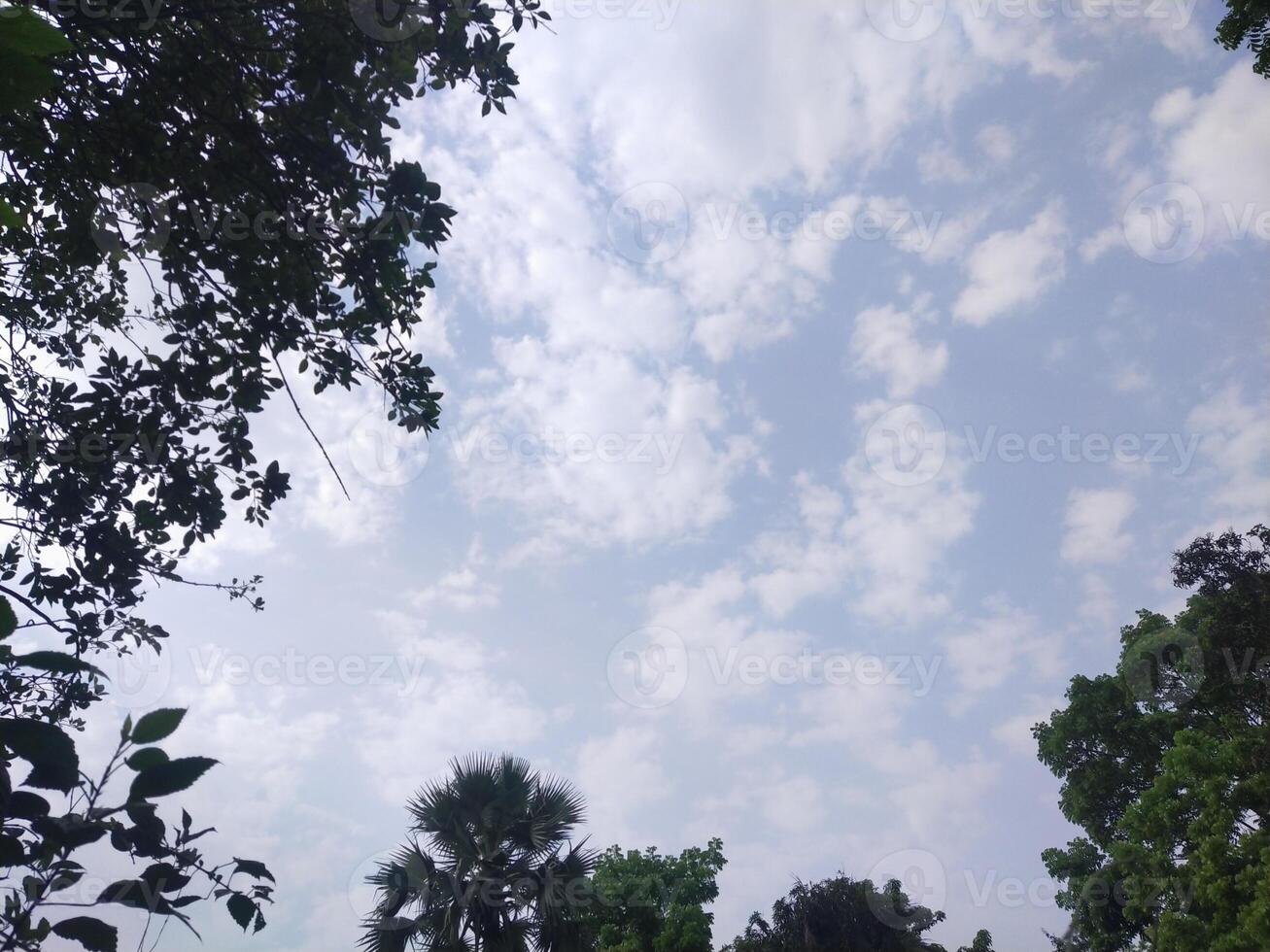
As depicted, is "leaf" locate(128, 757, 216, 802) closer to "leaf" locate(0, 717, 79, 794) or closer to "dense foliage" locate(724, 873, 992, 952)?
"leaf" locate(0, 717, 79, 794)

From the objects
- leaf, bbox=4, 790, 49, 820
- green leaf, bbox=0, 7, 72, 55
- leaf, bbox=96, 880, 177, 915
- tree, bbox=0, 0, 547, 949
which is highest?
tree, bbox=0, 0, 547, 949

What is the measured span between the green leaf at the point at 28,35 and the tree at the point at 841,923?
22.4m

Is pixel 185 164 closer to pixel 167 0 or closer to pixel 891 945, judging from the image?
pixel 167 0

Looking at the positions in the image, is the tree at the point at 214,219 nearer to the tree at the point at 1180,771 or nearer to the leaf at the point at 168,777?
the leaf at the point at 168,777

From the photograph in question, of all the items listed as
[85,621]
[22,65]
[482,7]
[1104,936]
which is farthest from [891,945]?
[22,65]

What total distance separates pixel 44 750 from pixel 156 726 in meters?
0.16

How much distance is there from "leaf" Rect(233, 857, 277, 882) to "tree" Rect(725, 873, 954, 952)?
2132 centimetres

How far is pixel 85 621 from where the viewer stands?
19.3 ft

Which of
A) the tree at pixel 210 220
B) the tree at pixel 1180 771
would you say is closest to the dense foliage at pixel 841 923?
the tree at pixel 1180 771

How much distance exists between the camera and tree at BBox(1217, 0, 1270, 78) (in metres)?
7.64

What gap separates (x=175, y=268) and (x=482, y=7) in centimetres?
268

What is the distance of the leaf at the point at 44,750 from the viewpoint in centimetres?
132

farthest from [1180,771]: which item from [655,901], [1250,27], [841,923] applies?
[1250,27]

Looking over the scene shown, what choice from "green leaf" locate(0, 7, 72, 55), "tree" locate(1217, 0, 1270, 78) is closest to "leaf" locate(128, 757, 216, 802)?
"green leaf" locate(0, 7, 72, 55)
